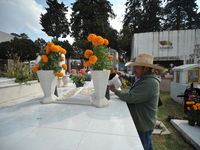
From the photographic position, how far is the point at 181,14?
21.1 metres

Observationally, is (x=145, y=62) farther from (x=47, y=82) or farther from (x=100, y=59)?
(x=47, y=82)

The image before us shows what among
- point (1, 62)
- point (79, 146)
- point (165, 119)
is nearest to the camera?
point (79, 146)

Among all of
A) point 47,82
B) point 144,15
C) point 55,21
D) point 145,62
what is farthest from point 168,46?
point 55,21

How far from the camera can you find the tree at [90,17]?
15.9 meters

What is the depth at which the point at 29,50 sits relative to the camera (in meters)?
18.4

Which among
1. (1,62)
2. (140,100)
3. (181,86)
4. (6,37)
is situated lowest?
(181,86)

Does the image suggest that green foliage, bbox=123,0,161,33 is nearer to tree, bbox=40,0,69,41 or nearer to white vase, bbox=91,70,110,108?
tree, bbox=40,0,69,41

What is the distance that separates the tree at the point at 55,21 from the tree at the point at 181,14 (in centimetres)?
2289

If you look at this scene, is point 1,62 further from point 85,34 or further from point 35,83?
point 35,83

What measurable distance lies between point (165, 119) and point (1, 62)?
17.4m

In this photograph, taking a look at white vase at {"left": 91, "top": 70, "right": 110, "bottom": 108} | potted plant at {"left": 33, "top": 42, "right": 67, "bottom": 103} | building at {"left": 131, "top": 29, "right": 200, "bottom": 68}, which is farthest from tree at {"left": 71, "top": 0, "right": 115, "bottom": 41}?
white vase at {"left": 91, "top": 70, "right": 110, "bottom": 108}

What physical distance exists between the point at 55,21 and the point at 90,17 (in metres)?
11.8

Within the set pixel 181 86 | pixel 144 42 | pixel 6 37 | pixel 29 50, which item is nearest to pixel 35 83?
pixel 181 86

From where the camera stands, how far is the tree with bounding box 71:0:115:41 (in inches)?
626
